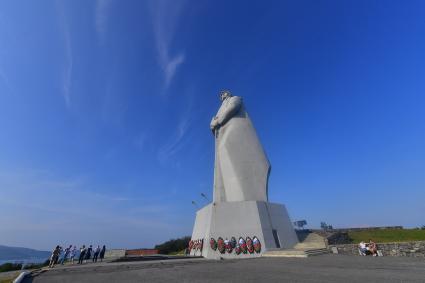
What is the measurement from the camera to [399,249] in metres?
17.6

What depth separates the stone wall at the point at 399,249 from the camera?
17.2 metres

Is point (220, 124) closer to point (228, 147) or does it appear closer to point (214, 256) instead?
point (228, 147)

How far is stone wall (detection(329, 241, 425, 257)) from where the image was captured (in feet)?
56.4

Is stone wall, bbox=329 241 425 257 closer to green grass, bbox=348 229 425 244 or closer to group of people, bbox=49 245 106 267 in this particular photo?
green grass, bbox=348 229 425 244

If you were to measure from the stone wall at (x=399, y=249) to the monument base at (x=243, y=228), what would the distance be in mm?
3459

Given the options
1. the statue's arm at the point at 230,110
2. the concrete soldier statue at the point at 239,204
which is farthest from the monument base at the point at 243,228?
the statue's arm at the point at 230,110

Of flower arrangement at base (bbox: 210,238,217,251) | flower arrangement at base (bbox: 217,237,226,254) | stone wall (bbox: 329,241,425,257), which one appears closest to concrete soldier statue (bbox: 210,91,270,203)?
flower arrangement at base (bbox: 217,237,226,254)

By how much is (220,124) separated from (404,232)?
20562 mm

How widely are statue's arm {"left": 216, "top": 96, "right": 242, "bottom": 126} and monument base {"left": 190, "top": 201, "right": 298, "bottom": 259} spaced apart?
7.37 metres

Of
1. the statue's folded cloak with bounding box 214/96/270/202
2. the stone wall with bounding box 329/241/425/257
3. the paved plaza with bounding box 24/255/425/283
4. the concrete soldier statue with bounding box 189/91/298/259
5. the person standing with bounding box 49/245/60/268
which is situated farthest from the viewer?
the statue's folded cloak with bounding box 214/96/270/202

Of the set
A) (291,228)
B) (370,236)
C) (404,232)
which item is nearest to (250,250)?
(291,228)

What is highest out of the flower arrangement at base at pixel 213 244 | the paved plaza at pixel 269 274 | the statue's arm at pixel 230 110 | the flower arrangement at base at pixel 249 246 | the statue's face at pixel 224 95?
the statue's face at pixel 224 95

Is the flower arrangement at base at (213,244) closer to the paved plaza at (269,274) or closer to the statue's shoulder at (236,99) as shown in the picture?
the paved plaza at (269,274)

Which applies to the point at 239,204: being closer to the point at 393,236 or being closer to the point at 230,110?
the point at 230,110
